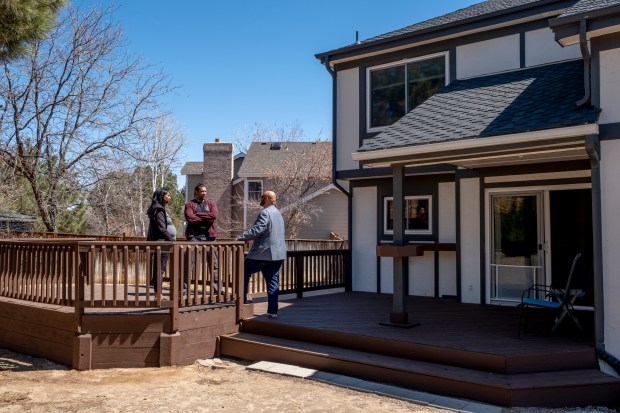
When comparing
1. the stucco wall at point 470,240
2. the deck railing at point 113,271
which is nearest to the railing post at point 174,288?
the deck railing at point 113,271

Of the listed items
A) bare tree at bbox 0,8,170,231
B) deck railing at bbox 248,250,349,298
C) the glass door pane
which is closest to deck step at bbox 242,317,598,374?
deck railing at bbox 248,250,349,298

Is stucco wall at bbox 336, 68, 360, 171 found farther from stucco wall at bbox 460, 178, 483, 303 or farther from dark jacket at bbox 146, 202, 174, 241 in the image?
dark jacket at bbox 146, 202, 174, 241

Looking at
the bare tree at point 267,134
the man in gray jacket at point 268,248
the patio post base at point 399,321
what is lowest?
the patio post base at point 399,321

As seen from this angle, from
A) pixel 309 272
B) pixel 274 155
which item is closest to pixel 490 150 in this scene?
pixel 309 272

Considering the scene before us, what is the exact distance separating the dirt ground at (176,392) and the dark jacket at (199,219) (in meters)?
1.96

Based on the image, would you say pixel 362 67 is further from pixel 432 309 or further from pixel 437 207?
pixel 432 309

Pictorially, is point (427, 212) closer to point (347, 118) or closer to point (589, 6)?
point (347, 118)

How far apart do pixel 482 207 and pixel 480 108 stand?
197cm

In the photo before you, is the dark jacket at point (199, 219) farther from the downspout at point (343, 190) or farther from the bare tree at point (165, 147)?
the bare tree at point (165, 147)

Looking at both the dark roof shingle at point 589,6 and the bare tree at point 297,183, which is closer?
the dark roof shingle at point 589,6

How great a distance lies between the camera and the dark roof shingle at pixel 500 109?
5.42 m

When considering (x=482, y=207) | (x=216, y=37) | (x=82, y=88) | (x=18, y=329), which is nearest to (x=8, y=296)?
(x=18, y=329)

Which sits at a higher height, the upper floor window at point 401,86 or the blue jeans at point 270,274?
the upper floor window at point 401,86

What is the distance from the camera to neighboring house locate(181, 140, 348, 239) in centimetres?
2186
